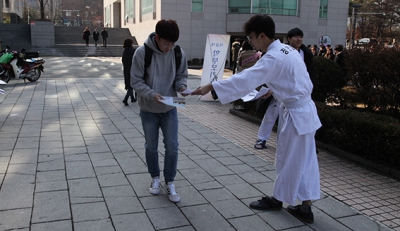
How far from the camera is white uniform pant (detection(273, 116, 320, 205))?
3293 mm

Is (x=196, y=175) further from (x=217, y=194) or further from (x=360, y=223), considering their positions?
(x=360, y=223)

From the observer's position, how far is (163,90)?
11.9ft

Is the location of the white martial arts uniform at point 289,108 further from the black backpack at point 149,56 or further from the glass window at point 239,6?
the glass window at point 239,6

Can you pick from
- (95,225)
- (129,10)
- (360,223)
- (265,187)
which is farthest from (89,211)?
(129,10)

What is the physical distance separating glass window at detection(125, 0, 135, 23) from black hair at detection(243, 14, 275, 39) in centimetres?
3650

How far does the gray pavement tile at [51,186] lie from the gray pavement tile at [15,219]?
50cm

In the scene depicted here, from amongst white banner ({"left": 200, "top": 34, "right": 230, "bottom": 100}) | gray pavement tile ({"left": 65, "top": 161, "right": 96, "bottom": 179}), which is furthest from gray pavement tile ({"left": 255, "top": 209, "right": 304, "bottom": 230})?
white banner ({"left": 200, "top": 34, "right": 230, "bottom": 100})

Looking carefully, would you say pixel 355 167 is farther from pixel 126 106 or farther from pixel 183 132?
pixel 126 106

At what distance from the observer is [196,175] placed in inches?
180

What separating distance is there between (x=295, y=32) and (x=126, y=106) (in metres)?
5.41

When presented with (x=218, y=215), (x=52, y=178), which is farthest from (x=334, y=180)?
(x=52, y=178)

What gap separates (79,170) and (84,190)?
679 millimetres

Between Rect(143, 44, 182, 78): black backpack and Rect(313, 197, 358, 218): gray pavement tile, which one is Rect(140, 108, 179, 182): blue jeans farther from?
Rect(313, 197, 358, 218): gray pavement tile

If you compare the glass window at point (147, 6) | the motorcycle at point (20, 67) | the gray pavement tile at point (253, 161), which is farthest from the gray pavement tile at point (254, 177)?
the glass window at point (147, 6)
